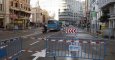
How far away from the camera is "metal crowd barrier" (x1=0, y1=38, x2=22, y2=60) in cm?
1143

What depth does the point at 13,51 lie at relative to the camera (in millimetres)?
12719

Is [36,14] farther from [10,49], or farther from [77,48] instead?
[10,49]

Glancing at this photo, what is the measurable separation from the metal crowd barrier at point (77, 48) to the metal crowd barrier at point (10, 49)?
1.52 meters

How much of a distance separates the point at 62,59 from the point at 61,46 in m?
0.66

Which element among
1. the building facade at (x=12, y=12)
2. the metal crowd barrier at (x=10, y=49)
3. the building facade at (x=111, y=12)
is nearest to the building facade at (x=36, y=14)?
the building facade at (x=12, y=12)

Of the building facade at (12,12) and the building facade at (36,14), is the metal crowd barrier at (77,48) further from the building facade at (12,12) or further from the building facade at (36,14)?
the building facade at (36,14)

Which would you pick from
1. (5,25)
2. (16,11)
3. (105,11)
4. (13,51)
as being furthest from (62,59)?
(16,11)

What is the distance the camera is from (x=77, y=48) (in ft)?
45.0

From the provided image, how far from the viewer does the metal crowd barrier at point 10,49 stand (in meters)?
11.4

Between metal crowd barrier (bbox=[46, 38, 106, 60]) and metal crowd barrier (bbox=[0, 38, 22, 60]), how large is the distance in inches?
59.7

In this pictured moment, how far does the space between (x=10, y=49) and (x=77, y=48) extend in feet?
10.6

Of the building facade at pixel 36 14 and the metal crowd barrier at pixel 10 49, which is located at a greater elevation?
the building facade at pixel 36 14

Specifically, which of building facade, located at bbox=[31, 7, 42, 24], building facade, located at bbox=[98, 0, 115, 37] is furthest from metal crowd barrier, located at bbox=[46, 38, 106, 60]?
building facade, located at bbox=[31, 7, 42, 24]

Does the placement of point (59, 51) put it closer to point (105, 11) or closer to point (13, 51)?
point (13, 51)
